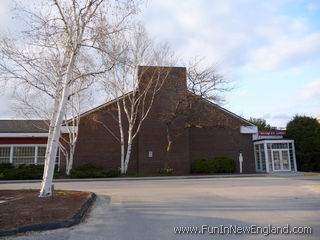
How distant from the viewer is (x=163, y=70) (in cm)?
2811

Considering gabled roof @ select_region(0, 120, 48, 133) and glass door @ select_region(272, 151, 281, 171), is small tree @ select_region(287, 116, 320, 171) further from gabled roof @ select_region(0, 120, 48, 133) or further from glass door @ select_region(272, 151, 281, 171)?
gabled roof @ select_region(0, 120, 48, 133)

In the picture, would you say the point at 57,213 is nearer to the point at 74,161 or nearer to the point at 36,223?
the point at 36,223

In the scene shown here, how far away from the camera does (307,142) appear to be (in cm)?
2984

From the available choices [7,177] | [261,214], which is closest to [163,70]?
[7,177]

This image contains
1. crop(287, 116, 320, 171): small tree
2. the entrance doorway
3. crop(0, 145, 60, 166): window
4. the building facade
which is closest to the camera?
the building facade

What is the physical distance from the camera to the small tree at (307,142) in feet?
97.2

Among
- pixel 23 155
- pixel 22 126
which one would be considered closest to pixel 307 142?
pixel 23 155

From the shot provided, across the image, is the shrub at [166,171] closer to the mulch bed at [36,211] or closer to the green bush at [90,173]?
the green bush at [90,173]

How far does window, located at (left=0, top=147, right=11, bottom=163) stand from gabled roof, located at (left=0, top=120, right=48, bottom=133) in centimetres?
184

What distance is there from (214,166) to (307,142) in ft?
32.9

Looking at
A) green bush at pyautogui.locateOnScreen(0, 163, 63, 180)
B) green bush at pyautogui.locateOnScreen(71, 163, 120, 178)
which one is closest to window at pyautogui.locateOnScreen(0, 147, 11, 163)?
green bush at pyautogui.locateOnScreen(0, 163, 63, 180)

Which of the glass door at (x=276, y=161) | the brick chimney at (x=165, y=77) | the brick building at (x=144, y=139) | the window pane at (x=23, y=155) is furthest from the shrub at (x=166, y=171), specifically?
the window pane at (x=23, y=155)

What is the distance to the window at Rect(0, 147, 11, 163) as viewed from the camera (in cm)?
2970

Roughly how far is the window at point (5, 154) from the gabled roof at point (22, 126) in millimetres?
1845
